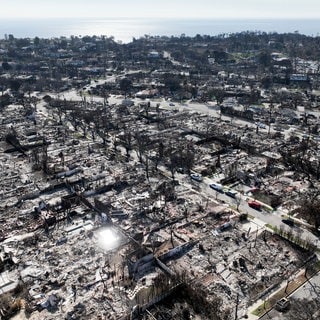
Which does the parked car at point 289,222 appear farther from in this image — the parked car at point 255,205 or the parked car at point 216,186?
the parked car at point 216,186

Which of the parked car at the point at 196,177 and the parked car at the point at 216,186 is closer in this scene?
the parked car at the point at 216,186

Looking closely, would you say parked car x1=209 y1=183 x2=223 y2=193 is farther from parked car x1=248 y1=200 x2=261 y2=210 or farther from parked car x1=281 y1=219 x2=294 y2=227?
parked car x1=281 y1=219 x2=294 y2=227

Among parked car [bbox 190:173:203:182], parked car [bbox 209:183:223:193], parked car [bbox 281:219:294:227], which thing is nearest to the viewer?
parked car [bbox 281:219:294:227]

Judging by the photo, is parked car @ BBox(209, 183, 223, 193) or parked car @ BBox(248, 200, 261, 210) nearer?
parked car @ BBox(248, 200, 261, 210)

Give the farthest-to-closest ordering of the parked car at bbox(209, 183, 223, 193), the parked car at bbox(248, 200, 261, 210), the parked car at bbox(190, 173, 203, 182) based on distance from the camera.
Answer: the parked car at bbox(190, 173, 203, 182) → the parked car at bbox(209, 183, 223, 193) → the parked car at bbox(248, 200, 261, 210)

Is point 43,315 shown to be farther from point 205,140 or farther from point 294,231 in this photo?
point 205,140

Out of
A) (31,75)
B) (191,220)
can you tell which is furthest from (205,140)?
(31,75)

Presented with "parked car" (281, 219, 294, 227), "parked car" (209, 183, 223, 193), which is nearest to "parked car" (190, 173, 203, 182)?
A: "parked car" (209, 183, 223, 193)

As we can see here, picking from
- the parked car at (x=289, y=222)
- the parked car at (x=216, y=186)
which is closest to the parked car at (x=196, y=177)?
the parked car at (x=216, y=186)

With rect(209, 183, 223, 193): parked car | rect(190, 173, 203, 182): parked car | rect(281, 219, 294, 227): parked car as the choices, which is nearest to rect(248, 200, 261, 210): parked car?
rect(281, 219, 294, 227): parked car

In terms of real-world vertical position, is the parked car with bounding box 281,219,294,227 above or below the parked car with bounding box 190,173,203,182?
above

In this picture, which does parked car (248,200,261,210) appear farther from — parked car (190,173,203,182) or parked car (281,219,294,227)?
parked car (190,173,203,182)
